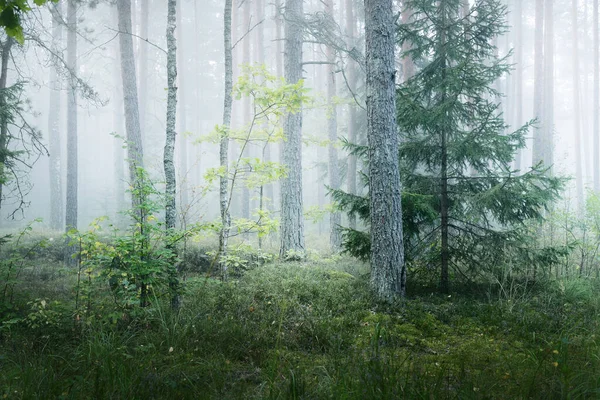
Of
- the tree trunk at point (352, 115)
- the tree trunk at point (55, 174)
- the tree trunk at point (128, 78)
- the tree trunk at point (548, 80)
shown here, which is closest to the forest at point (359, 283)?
the tree trunk at point (128, 78)

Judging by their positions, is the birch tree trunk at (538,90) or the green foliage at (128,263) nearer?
the green foliage at (128,263)

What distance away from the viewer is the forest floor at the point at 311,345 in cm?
301

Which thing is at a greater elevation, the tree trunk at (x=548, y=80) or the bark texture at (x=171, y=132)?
the tree trunk at (x=548, y=80)

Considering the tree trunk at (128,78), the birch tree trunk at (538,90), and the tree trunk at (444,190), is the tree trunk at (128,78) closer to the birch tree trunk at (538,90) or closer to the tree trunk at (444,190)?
the tree trunk at (444,190)

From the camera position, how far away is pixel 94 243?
15.8ft

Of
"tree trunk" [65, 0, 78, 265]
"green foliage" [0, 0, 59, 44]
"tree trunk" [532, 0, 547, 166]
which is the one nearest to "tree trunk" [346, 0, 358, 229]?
"tree trunk" [532, 0, 547, 166]

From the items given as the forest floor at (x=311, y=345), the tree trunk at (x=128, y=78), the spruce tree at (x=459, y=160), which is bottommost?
the forest floor at (x=311, y=345)

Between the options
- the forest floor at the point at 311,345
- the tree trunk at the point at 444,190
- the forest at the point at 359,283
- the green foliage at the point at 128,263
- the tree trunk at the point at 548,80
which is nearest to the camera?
the forest floor at the point at 311,345

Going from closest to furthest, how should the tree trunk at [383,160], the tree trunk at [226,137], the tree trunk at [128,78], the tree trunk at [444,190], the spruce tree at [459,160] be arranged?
the tree trunk at [383,160] → the spruce tree at [459,160] → the tree trunk at [444,190] → the tree trunk at [226,137] → the tree trunk at [128,78]

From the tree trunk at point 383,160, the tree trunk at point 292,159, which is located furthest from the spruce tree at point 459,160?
the tree trunk at point 292,159

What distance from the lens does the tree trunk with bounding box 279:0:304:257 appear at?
434 inches

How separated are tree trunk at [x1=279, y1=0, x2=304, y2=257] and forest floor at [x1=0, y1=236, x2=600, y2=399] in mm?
3670

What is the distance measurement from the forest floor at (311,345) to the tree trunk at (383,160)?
21.2 inches

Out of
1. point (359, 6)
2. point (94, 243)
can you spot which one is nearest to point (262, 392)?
point (94, 243)
